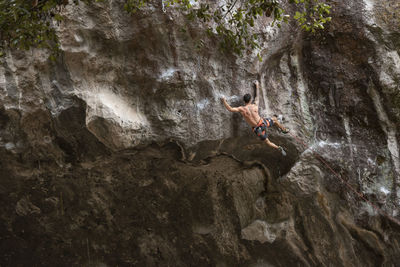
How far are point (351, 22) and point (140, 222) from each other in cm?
524

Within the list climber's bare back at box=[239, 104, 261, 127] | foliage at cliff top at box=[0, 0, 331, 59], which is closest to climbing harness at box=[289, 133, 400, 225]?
climber's bare back at box=[239, 104, 261, 127]

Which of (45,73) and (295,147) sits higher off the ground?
(45,73)

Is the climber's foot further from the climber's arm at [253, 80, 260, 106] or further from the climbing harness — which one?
the climbing harness

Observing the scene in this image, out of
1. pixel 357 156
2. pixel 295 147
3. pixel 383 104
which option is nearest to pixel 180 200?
pixel 295 147

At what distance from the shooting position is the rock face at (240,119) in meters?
6.41

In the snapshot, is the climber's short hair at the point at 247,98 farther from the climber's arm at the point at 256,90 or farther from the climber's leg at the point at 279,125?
the climber's leg at the point at 279,125

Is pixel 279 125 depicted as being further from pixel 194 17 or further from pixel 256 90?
pixel 194 17

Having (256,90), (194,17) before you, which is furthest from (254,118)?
(194,17)

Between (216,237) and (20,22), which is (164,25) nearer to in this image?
(20,22)

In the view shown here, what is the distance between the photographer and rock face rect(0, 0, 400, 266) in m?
6.41

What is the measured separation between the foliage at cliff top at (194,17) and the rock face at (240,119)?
192 mm

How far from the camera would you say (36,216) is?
28.1ft

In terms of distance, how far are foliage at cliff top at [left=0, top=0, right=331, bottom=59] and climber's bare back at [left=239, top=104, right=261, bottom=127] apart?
803 millimetres

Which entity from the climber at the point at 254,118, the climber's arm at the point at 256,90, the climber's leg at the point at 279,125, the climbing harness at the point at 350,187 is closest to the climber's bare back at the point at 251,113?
the climber at the point at 254,118
